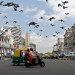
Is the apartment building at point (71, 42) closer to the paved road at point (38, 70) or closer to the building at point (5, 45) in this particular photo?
the building at point (5, 45)

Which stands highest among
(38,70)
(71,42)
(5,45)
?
(71,42)

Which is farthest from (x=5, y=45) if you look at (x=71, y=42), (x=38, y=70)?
(x=38, y=70)

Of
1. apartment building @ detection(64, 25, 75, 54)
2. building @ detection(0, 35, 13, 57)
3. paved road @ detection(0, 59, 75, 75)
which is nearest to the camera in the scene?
paved road @ detection(0, 59, 75, 75)

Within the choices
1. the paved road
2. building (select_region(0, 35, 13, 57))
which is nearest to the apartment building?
building (select_region(0, 35, 13, 57))

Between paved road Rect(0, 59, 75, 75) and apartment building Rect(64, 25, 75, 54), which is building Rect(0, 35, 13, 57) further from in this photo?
paved road Rect(0, 59, 75, 75)

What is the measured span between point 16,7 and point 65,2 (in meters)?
1.62

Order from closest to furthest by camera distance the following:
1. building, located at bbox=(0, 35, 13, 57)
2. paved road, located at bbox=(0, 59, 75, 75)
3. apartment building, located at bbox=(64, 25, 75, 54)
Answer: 1. paved road, located at bbox=(0, 59, 75, 75)
2. building, located at bbox=(0, 35, 13, 57)
3. apartment building, located at bbox=(64, 25, 75, 54)

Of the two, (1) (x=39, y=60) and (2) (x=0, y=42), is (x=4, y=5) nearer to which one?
(1) (x=39, y=60)

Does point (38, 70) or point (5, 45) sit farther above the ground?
point (5, 45)

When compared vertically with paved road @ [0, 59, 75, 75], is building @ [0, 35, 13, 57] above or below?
above

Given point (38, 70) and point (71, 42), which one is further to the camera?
point (71, 42)

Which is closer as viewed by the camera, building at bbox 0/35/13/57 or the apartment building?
building at bbox 0/35/13/57

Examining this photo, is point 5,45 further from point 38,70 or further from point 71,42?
point 38,70

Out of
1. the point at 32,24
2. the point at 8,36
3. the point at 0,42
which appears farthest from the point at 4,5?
the point at 8,36
